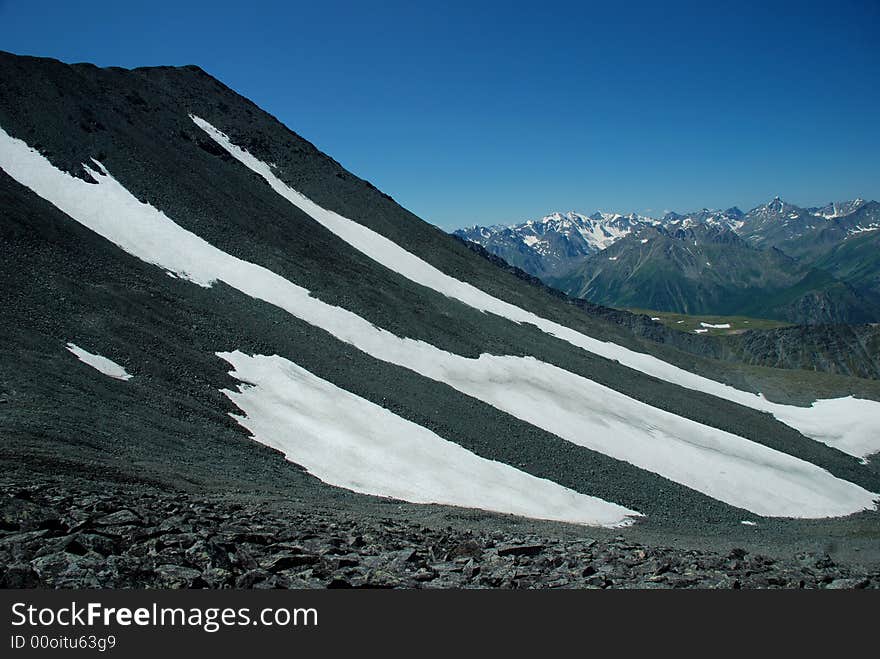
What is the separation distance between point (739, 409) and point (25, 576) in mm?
61941

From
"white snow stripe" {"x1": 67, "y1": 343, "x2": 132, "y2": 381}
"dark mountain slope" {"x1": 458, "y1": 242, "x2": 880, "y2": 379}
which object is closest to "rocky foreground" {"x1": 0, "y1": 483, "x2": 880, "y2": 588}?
"white snow stripe" {"x1": 67, "y1": 343, "x2": 132, "y2": 381}

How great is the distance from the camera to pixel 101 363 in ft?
86.8

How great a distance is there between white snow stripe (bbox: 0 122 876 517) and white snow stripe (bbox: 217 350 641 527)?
30.2ft

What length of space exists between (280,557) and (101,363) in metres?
20.7

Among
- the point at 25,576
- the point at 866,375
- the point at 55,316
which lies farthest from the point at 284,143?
the point at 866,375

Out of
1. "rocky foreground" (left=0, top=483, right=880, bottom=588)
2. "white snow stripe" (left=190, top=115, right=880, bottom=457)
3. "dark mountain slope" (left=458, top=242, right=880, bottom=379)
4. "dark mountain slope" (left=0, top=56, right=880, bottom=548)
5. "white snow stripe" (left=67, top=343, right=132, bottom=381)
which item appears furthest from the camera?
"dark mountain slope" (left=458, top=242, right=880, bottom=379)

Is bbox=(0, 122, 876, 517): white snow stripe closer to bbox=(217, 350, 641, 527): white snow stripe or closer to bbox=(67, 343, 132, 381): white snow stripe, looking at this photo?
bbox=(217, 350, 641, 527): white snow stripe

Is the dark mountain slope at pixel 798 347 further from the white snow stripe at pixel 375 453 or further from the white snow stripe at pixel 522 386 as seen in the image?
the white snow stripe at pixel 375 453

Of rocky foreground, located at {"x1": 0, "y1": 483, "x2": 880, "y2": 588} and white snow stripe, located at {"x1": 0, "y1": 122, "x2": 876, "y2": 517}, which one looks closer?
rocky foreground, located at {"x1": 0, "y1": 483, "x2": 880, "y2": 588}

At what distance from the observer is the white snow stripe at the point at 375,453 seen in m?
26.1

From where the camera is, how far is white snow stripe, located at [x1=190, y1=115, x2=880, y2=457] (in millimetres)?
59688

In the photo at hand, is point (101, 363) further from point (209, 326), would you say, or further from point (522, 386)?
point (522, 386)

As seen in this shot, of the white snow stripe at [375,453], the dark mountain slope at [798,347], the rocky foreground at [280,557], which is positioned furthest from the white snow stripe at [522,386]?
the dark mountain slope at [798,347]

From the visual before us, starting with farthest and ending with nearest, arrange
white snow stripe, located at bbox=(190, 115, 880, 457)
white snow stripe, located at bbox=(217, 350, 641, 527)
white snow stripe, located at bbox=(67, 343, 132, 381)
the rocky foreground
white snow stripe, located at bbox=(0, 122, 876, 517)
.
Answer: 1. white snow stripe, located at bbox=(190, 115, 880, 457)
2. white snow stripe, located at bbox=(0, 122, 876, 517)
3. white snow stripe, located at bbox=(217, 350, 641, 527)
4. white snow stripe, located at bbox=(67, 343, 132, 381)
5. the rocky foreground
